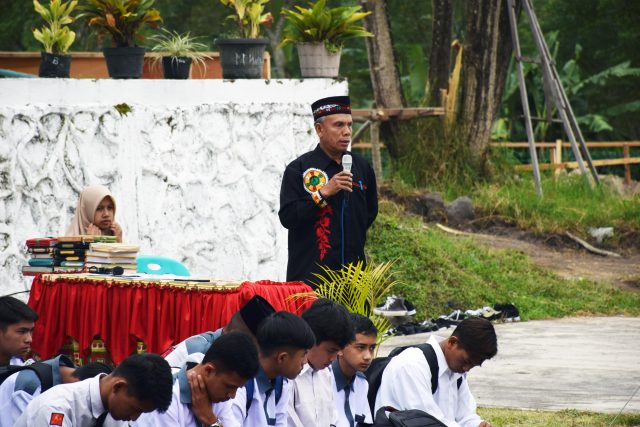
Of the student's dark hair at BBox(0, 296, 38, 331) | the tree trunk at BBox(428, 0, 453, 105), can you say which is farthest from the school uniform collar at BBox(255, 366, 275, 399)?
the tree trunk at BBox(428, 0, 453, 105)

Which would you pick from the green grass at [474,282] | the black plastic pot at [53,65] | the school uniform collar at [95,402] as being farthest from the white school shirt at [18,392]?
the green grass at [474,282]

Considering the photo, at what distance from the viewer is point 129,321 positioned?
7621 millimetres

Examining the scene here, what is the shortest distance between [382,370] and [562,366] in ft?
12.2

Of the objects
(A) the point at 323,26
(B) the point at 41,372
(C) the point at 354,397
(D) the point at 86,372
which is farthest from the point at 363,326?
(A) the point at 323,26

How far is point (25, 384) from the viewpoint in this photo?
5.36 meters

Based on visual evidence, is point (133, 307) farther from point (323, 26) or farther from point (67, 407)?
point (323, 26)

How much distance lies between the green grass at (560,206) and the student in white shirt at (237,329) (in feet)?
35.8

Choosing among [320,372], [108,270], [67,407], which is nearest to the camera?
[67,407]

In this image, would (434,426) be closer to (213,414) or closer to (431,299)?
(213,414)

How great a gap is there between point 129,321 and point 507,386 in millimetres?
3177

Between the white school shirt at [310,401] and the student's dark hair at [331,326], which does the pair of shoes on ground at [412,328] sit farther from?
the student's dark hair at [331,326]

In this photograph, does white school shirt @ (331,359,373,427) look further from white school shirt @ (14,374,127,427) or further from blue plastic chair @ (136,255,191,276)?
blue plastic chair @ (136,255,191,276)

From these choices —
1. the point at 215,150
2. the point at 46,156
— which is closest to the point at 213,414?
the point at 46,156

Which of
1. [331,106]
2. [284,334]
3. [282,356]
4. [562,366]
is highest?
[331,106]
